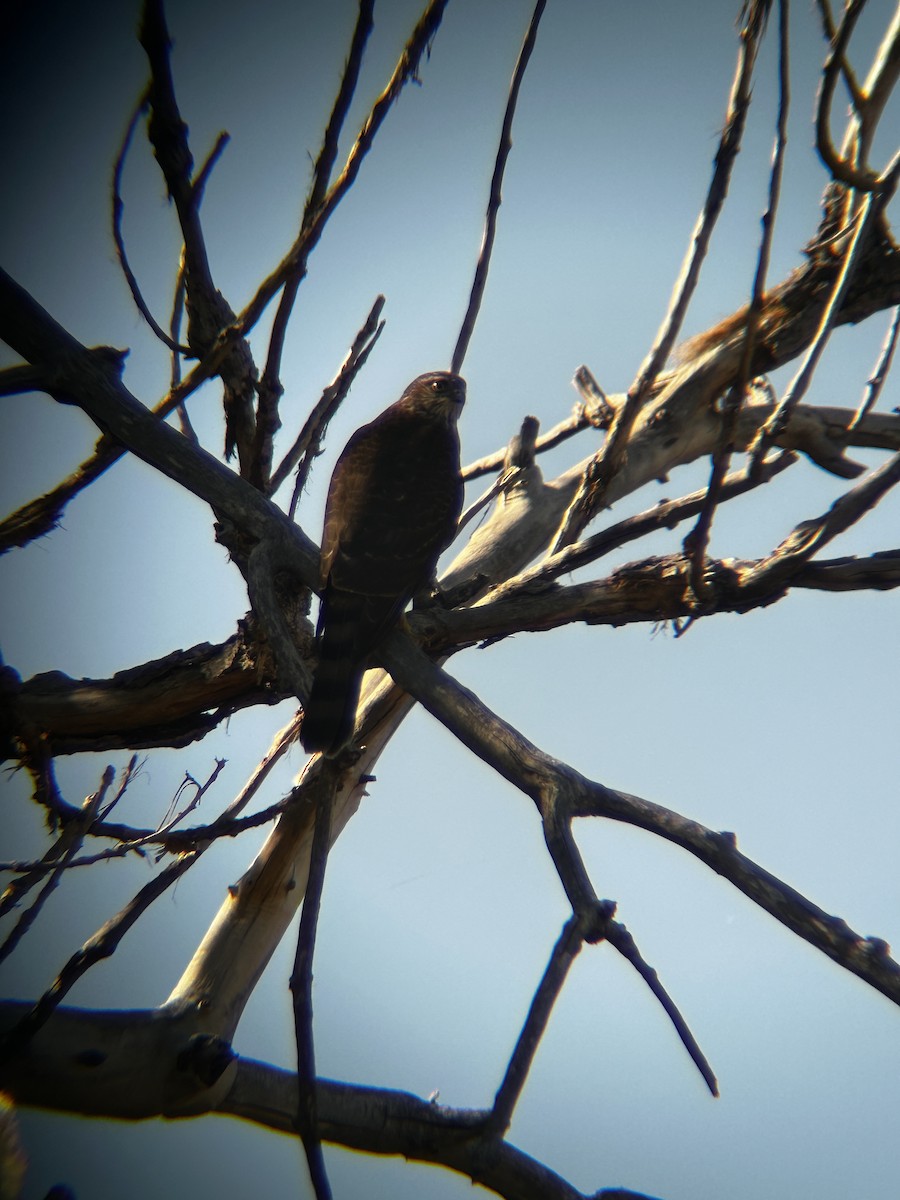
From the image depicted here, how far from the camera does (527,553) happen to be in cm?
347

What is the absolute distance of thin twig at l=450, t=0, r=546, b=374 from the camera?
228 centimetres

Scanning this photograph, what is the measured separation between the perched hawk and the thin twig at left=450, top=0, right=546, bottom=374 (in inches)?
22.2

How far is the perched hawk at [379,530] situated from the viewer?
242 centimetres

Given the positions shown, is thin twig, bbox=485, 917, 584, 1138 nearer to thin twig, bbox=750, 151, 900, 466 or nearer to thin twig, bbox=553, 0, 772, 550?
thin twig, bbox=750, 151, 900, 466

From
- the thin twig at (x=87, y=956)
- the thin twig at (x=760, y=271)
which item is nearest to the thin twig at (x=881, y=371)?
the thin twig at (x=760, y=271)

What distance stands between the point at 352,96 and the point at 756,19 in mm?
892

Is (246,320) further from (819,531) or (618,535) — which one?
(819,531)

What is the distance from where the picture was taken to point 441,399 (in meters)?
3.63

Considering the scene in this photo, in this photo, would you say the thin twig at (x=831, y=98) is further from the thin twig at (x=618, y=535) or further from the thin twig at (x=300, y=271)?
the thin twig at (x=300, y=271)

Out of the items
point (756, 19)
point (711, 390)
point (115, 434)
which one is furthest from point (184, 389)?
point (711, 390)

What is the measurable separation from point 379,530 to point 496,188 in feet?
3.59

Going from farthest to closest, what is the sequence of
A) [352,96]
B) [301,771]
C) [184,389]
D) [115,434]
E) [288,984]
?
[301,771] < [184,389] < [115,434] < [352,96] < [288,984]

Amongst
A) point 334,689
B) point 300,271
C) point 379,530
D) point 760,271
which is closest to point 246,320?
point 300,271

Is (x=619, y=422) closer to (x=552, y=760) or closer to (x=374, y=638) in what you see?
(x=374, y=638)
